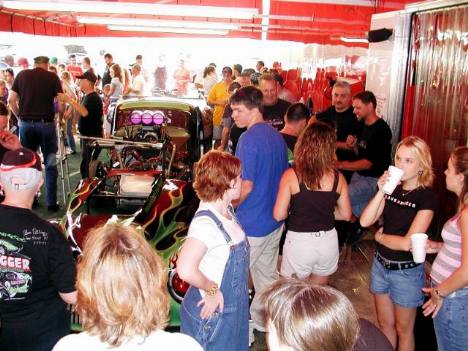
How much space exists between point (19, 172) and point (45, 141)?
4615 mm

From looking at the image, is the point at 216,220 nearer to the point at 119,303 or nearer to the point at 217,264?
the point at 217,264

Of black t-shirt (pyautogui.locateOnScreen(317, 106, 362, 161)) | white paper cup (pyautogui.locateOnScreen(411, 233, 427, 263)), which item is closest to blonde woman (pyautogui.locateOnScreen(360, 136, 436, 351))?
white paper cup (pyautogui.locateOnScreen(411, 233, 427, 263))

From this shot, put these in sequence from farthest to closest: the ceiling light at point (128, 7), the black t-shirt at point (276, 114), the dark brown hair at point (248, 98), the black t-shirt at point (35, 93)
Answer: the ceiling light at point (128, 7), the black t-shirt at point (35, 93), the black t-shirt at point (276, 114), the dark brown hair at point (248, 98)

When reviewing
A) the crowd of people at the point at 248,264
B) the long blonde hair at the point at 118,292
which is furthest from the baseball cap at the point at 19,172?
the long blonde hair at the point at 118,292

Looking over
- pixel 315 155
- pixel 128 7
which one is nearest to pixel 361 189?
pixel 315 155

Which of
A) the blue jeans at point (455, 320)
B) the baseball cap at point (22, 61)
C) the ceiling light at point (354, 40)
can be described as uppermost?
the ceiling light at point (354, 40)

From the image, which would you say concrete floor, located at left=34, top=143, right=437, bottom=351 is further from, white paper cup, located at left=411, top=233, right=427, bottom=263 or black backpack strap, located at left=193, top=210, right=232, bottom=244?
black backpack strap, located at left=193, top=210, right=232, bottom=244

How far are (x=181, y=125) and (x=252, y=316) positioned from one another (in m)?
3.87

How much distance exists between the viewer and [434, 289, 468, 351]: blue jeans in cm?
265

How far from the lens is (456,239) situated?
2680 millimetres

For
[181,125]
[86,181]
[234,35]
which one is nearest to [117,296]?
[86,181]

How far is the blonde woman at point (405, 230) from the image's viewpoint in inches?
116

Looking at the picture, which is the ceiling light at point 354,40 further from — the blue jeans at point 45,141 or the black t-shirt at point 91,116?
the blue jeans at point 45,141

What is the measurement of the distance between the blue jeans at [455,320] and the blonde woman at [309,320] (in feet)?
5.07
